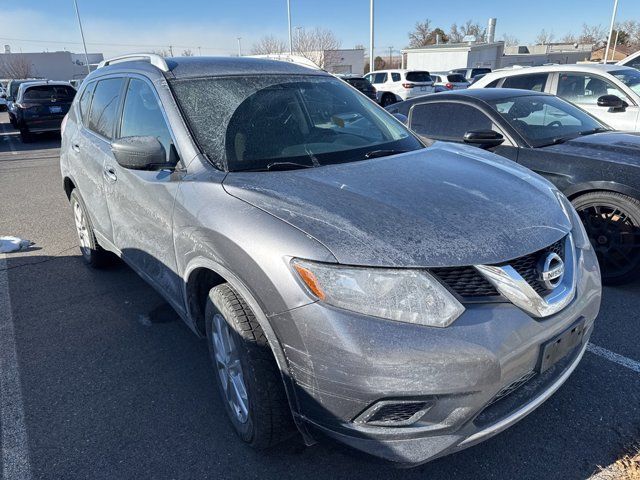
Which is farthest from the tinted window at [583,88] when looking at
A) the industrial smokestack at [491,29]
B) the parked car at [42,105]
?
the industrial smokestack at [491,29]

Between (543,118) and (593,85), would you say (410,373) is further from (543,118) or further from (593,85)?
(593,85)

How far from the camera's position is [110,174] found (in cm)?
322

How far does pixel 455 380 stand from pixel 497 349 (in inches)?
7.5

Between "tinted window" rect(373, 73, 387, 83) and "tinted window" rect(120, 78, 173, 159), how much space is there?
20.0 m

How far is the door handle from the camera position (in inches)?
124

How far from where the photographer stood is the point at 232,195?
212 cm

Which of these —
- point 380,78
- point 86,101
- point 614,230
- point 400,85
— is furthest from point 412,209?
point 380,78

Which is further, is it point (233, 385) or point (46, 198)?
point (46, 198)

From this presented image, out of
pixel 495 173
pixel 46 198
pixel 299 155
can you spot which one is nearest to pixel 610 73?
pixel 495 173

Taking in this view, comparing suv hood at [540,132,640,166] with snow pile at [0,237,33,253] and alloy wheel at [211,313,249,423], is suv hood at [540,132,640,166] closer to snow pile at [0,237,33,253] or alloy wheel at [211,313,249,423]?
alloy wheel at [211,313,249,423]

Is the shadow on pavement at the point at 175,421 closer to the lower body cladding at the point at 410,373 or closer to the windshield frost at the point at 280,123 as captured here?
the lower body cladding at the point at 410,373

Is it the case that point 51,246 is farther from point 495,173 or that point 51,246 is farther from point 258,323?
point 495,173

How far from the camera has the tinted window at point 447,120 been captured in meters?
4.69

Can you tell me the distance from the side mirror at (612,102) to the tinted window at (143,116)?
5905 mm
